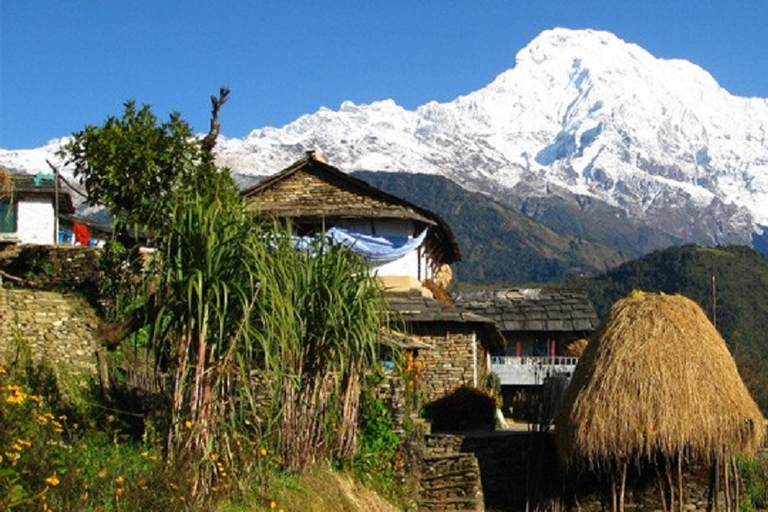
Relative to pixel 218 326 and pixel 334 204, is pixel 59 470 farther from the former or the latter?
pixel 334 204

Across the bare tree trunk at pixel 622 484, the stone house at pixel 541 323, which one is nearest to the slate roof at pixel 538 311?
the stone house at pixel 541 323

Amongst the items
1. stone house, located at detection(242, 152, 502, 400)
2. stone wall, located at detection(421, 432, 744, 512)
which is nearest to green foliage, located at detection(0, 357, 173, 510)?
stone wall, located at detection(421, 432, 744, 512)

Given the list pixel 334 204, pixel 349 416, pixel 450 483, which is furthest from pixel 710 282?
pixel 349 416

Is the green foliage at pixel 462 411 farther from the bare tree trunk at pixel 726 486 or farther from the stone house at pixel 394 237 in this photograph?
the bare tree trunk at pixel 726 486

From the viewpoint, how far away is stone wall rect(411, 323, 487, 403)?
91.0 ft

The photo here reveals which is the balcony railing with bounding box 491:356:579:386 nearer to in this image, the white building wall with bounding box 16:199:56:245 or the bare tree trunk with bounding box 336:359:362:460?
the white building wall with bounding box 16:199:56:245

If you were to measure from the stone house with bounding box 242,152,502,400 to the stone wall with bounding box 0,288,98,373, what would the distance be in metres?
10.1

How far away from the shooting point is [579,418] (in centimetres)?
2030

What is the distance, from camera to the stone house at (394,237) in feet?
91.3

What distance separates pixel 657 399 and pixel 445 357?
27.8 ft

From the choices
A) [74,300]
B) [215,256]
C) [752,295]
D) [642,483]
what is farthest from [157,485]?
[752,295]

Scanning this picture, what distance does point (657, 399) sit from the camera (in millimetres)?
20016

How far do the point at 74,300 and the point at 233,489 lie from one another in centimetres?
832

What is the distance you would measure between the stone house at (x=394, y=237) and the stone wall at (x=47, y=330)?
1007 cm
